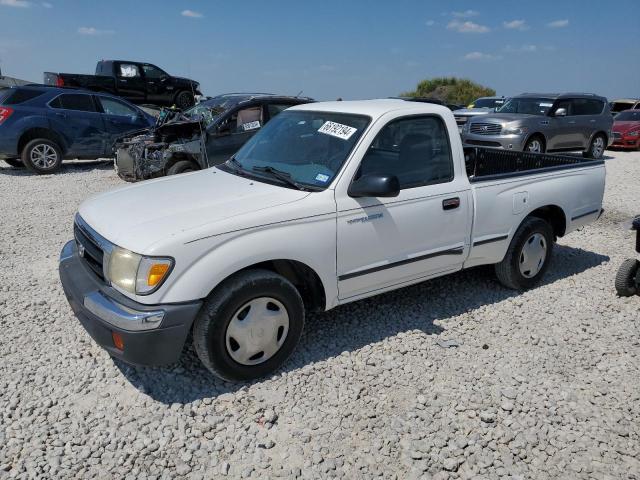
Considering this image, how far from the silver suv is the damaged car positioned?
5.86 m

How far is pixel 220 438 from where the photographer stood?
9.59ft

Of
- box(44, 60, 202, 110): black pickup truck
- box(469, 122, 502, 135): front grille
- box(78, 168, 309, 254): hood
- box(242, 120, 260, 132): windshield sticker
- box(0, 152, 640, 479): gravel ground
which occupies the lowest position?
box(0, 152, 640, 479): gravel ground

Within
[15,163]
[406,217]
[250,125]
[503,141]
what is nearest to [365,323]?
[406,217]

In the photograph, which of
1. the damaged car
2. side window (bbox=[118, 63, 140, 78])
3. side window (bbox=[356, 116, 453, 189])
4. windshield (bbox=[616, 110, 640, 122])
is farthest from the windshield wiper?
windshield (bbox=[616, 110, 640, 122])

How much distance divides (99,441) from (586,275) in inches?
190

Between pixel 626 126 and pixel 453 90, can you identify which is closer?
pixel 626 126

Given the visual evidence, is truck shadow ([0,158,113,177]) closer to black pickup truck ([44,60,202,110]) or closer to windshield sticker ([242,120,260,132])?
black pickup truck ([44,60,202,110])

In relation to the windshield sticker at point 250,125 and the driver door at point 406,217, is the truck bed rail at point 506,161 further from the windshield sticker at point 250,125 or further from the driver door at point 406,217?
the windshield sticker at point 250,125

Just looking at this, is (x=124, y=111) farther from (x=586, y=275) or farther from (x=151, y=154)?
→ (x=586, y=275)

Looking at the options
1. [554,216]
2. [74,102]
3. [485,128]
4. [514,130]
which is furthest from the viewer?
[485,128]

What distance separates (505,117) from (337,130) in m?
10.5

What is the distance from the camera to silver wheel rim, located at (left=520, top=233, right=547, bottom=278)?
15.9ft

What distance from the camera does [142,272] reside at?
9.48 ft

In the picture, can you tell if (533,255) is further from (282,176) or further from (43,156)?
(43,156)
